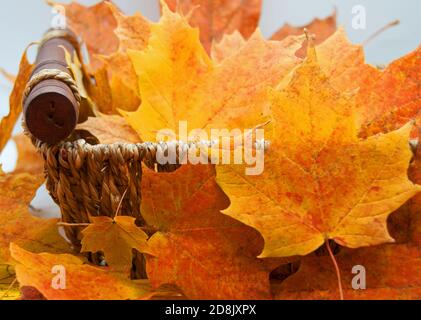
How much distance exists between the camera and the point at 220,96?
563mm

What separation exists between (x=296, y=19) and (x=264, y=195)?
65 cm

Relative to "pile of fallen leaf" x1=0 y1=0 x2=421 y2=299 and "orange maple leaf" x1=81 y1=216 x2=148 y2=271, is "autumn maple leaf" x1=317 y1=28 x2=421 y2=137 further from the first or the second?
"orange maple leaf" x1=81 y1=216 x2=148 y2=271

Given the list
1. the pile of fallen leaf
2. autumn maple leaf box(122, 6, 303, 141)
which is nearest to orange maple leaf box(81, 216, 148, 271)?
the pile of fallen leaf

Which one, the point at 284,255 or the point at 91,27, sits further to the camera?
the point at 91,27

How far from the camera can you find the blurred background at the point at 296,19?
964 millimetres

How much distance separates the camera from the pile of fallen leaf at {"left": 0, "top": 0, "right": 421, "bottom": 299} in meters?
0.43

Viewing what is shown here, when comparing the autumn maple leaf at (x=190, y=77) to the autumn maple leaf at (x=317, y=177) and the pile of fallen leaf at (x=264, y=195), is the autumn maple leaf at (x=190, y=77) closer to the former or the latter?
the pile of fallen leaf at (x=264, y=195)

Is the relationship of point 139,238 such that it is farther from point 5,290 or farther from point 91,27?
point 91,27

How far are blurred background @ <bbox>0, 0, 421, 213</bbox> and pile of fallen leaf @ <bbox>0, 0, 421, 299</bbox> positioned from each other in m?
0.43

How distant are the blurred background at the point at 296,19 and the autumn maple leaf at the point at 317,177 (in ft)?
1.75

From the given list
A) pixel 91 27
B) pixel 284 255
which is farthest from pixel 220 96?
pixel 91 27

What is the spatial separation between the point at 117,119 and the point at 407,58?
0.27 m

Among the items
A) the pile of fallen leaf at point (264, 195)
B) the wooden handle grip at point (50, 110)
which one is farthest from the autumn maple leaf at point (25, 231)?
the wooden handle grip at point (50, 110)

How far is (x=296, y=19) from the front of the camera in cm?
103
